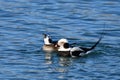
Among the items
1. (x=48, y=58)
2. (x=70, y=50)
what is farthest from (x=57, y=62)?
(x=70, y=50)

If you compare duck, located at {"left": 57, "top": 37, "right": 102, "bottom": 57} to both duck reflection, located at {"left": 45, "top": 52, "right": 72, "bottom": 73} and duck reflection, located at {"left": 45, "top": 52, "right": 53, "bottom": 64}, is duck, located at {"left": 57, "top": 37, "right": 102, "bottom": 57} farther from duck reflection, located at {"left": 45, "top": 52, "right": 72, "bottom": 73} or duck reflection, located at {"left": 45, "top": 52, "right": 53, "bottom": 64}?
duck reflection, located at {"left": 45, "top": 52, "right": 53, "bottom": 64}

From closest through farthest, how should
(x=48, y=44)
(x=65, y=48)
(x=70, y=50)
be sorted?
(x=70, y=50), (x=65, y=48), (x=48, y=44)

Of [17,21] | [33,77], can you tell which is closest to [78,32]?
[17,21]

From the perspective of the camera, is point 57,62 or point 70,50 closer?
point 57,62

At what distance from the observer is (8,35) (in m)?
29.0

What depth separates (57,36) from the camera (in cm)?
2895

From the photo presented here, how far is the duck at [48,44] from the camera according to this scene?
27.3 meters

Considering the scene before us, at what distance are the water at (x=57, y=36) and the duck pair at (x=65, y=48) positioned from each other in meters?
0.22

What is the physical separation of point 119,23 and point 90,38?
9.16 ft

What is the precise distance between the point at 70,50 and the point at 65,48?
0.39m

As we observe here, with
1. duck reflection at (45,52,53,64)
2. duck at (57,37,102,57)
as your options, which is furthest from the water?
duck at (57,37,102,57)

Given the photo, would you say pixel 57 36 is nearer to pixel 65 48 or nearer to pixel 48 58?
pixel 65 48

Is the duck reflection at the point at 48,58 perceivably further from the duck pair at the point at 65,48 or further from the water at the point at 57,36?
the duck pair at the point at 65,48

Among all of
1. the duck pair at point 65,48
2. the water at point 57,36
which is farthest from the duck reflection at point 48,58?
the duck pair at point 65,48
